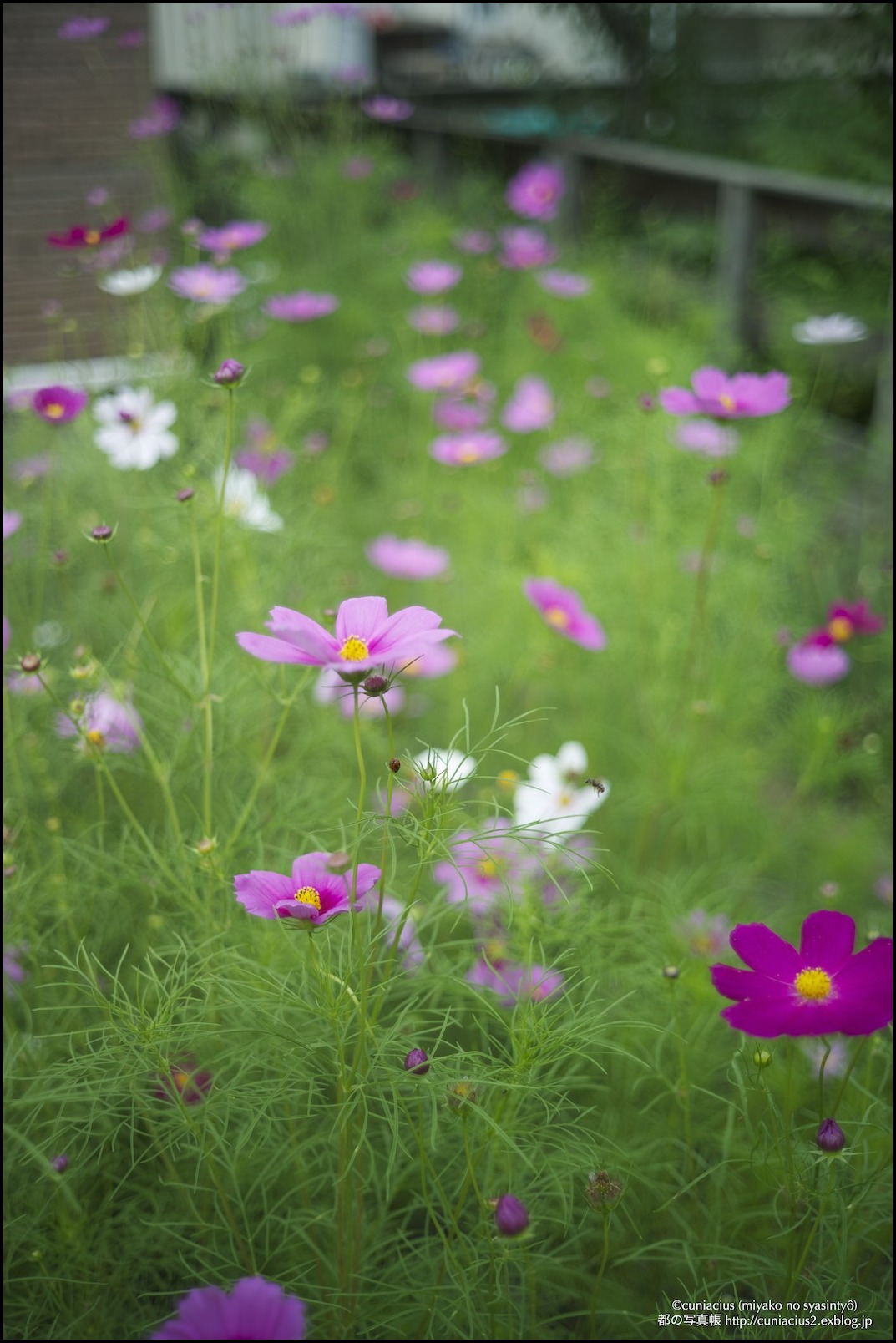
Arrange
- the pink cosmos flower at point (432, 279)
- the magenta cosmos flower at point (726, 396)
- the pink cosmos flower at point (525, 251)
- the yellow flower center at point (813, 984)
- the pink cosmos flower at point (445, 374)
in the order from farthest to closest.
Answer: the pink cosmos flower at point (525, 251) < the pink cosmos flower at point (432, 279) < the pink cosmos flower at point (445, 374) < the magenta cosmos flower at point (726, 396) < the yellow flower center at point (813, 984)

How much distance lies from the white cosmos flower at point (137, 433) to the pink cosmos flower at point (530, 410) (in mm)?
709

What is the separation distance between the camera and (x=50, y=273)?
1091 mm

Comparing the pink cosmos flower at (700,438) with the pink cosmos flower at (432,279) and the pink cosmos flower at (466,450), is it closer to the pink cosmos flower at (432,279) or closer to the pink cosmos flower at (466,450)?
the pink cosmos flower at (466,450)

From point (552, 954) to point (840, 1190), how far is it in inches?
13.9

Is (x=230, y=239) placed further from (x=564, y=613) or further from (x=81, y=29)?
(x=564, y=613)

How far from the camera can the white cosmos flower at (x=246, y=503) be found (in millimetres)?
1052

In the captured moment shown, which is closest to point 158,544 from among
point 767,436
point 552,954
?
point 552,954

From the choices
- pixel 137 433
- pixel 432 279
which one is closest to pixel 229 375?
pixel 137 433

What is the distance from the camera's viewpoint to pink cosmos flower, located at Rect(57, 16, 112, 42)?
968mm

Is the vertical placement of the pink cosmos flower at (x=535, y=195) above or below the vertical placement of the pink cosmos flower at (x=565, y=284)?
above

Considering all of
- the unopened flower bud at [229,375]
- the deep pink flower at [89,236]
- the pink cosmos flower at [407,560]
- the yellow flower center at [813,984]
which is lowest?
the pink cosmos flower at [407,560]

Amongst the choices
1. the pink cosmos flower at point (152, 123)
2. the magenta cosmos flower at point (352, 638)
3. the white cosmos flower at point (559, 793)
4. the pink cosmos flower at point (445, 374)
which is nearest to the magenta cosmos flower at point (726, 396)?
Result: the white cosmos flower at point (559, 793)

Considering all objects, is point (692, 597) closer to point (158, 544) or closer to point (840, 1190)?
point (158, 544)

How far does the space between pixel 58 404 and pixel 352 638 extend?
504 mm
